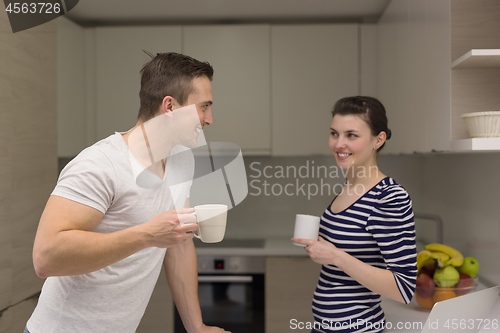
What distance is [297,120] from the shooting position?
245cm

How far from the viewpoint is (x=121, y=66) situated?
2447mm

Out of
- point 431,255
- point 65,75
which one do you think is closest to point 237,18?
point 65,75

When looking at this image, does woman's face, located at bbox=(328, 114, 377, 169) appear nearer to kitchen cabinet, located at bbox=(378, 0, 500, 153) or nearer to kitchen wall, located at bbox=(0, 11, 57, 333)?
kitchen cabinet, located at bbox=(378, 0, 500, 153)

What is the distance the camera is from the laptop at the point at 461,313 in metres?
0.88

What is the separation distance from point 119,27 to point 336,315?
211 centimetres

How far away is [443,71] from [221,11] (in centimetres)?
151

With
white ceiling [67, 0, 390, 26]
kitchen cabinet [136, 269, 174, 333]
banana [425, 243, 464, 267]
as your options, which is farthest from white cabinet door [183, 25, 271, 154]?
banana [425, 243, 464, 267]

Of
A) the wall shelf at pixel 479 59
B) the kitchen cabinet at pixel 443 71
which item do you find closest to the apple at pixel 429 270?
the kitchen cabinet at pixel 443 71

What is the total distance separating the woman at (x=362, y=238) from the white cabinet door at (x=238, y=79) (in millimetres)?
1255

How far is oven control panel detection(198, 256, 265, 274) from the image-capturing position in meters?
2.31

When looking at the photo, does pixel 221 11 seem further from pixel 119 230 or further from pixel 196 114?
pixel 119 230

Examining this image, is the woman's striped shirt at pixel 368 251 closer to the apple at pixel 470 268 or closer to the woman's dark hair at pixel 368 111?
the woman's dark hair at pixel 368 111

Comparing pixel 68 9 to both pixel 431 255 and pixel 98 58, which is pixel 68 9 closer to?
pixel 98 58

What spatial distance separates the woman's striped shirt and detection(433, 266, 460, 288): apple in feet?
0.95
